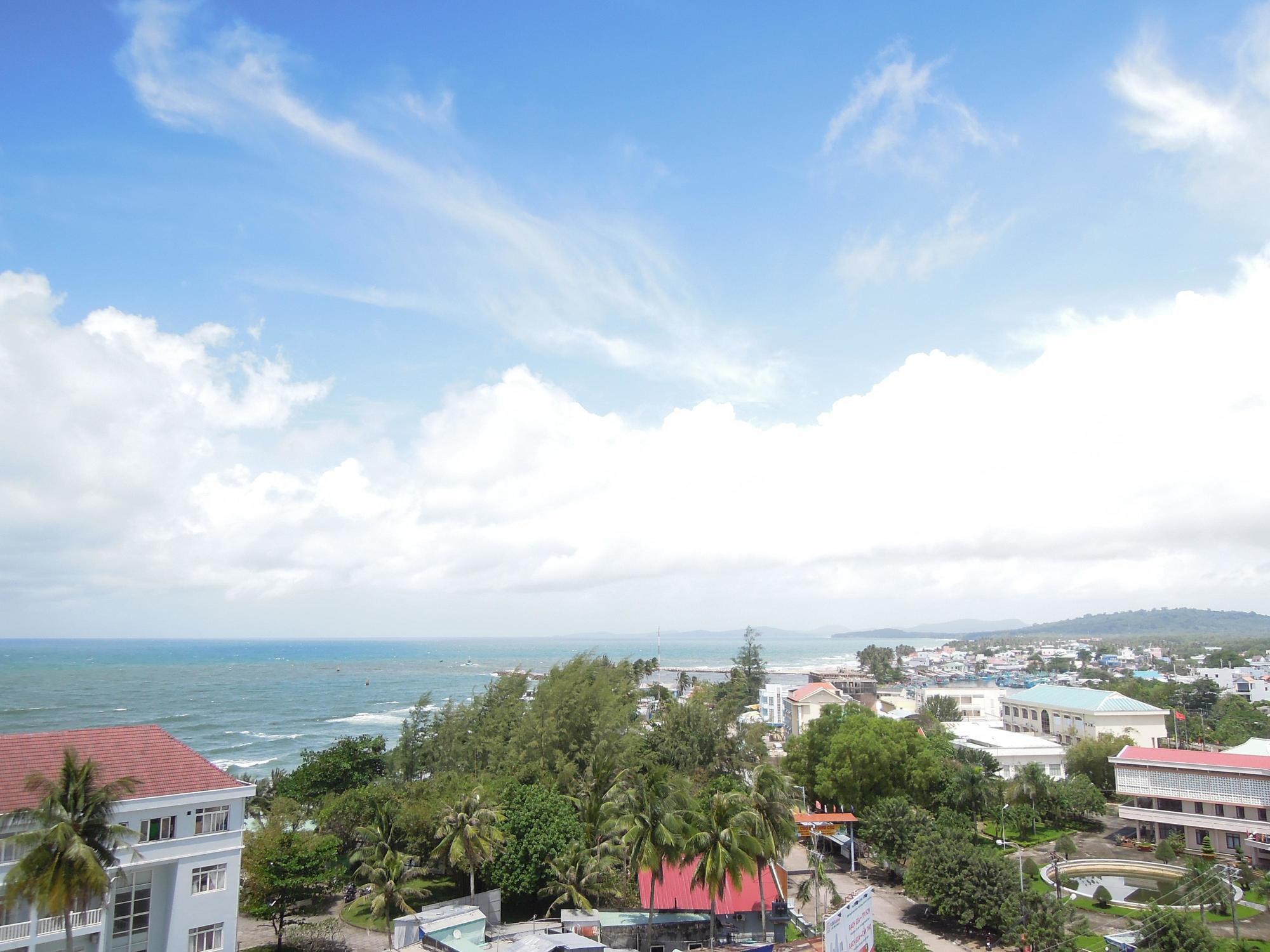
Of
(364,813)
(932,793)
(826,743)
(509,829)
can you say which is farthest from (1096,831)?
(364,813)

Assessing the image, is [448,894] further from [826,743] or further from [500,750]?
[826,743]

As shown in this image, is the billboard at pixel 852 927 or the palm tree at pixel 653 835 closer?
the billboard at pixel 852 927

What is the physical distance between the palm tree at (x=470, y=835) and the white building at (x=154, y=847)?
27.6 ft

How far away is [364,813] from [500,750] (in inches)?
427

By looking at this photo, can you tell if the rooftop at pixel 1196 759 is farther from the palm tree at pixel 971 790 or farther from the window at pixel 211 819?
the window at pixel 211 819

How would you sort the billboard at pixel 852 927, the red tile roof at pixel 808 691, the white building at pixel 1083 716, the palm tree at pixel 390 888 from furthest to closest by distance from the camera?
the red tile roof at pixel 808 691 → the white building at pixel 1083 716 → the palm tree at pixel 390 888 → the billboard at pixel 852 927

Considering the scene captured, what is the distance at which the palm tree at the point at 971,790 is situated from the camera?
145ft

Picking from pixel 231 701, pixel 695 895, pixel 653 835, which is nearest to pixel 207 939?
pixel 653 835

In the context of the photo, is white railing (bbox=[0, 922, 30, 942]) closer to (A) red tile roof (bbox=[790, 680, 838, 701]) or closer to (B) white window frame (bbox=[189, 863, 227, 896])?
(B) white window frame (bbox=[189, 863, 227, 896])

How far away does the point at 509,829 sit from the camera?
31547 mm

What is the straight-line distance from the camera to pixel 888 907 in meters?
35.9

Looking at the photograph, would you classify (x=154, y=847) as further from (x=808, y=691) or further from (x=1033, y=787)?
(x=808, y=691)

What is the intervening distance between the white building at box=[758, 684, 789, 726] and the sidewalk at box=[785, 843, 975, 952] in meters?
56.2

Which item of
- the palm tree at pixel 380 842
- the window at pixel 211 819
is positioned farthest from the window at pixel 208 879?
the palm tree at pixel 380 842
